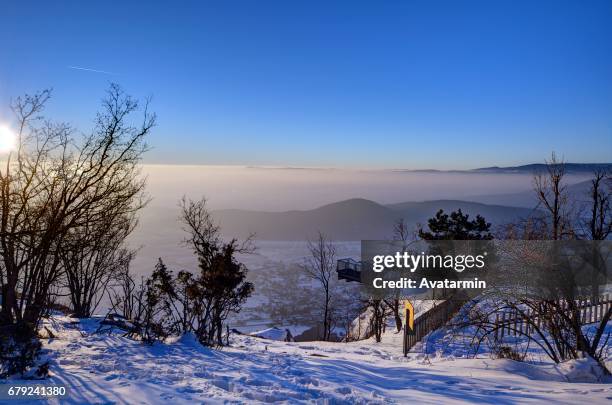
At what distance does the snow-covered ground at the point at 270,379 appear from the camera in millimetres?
4855

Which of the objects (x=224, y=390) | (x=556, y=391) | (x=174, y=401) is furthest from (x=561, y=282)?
(x=174, y=401)

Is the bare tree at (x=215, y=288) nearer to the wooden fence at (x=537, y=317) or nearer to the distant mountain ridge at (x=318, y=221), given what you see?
the wooden fence at (x=537, y=317)

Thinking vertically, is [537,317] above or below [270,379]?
below

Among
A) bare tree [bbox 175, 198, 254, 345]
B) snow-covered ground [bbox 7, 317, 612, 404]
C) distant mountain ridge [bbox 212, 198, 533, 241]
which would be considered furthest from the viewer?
distant mountain ridge [bbox 212, 198, 533, 241]

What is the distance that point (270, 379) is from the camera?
5.86 metres

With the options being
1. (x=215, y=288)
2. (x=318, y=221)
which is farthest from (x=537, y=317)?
(x=318, y=221)

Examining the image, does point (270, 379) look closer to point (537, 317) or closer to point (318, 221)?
point (537, 317)

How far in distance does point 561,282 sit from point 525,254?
816 millimetres

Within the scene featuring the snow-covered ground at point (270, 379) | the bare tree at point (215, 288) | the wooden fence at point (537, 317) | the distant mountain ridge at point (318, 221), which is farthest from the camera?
the distant mountain ridge at point (318, 221)

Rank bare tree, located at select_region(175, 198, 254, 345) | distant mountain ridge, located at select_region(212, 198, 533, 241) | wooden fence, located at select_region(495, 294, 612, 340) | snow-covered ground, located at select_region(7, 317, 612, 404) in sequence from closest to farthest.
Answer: snow-covered ground, located at select_region(7, 317, 612, 404) < wooden fence, located at select_region(495, 294, 612, 340) < bare tree, located at select_region(175, 198, 254, 345) < distant mountain ridge, located at select_region(212, 198, 533, 241)

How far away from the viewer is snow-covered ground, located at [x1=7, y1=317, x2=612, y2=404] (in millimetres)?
4855

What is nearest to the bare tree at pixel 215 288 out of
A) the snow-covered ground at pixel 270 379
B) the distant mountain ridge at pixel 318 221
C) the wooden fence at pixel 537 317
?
the snow-covered ground at pixel 270 379

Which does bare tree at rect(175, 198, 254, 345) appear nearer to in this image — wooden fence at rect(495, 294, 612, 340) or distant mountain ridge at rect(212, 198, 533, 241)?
wooden fence at rect(495, 294, 612, 340)

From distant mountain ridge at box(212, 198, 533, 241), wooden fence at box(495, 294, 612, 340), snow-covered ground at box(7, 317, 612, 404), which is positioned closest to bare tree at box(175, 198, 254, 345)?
snow-covered ground at box(7, 317, 612, 404)
